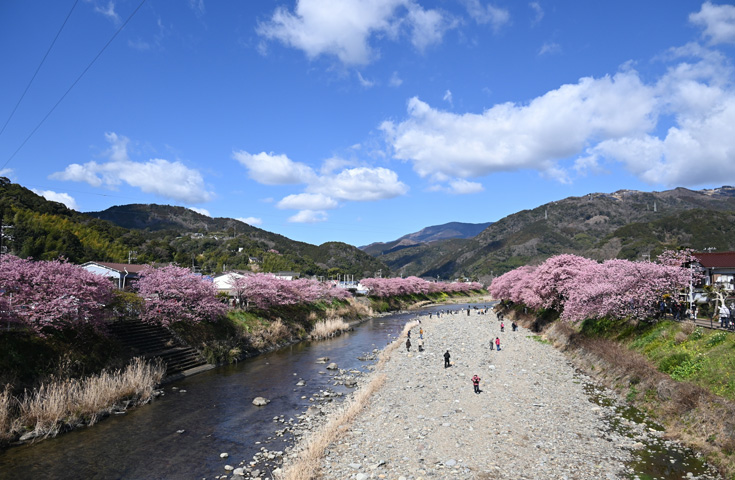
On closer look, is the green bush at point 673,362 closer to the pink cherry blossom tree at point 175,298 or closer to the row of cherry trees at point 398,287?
the pink cherry blossom tree at point 175,298

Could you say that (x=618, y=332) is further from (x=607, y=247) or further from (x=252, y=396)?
(x=607, y=247)

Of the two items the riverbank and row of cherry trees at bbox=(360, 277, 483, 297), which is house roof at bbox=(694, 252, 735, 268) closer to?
the riverbank

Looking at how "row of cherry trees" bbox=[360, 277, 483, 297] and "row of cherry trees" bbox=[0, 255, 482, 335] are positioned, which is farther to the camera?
"row of cherry trees" bbox=[360, 277, 483, 297]

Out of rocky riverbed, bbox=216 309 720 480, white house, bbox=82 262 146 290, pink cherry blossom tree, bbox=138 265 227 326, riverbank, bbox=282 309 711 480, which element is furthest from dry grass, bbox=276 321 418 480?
white house, bbox=82 262 146 290

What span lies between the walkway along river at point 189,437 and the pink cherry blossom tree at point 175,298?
23.2ft

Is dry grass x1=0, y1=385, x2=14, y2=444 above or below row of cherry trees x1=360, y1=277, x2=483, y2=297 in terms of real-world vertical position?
below

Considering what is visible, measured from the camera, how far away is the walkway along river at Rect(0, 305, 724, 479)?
15.4 m

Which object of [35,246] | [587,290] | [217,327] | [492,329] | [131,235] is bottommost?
[492,329]

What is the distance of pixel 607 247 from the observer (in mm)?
164625

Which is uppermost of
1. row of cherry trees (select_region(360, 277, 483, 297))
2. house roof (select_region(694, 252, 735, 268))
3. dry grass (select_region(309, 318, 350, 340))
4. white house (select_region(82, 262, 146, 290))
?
white house (select_region(82, 262, 146, 290))

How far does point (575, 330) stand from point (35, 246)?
95223mm

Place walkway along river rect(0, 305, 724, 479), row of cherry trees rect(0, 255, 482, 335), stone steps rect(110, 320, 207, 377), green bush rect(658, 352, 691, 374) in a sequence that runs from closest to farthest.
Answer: walkway along river rect(0, 305, 724, 479) → green bush rect(658, 352, 691, 374) → row of cherry trees rect(0, 255, 482, 335) → stone steps rect(110, 320, 207, 377)

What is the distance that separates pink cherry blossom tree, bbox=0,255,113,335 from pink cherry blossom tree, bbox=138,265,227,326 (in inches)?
333

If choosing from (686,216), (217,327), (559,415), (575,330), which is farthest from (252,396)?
(686,216)
